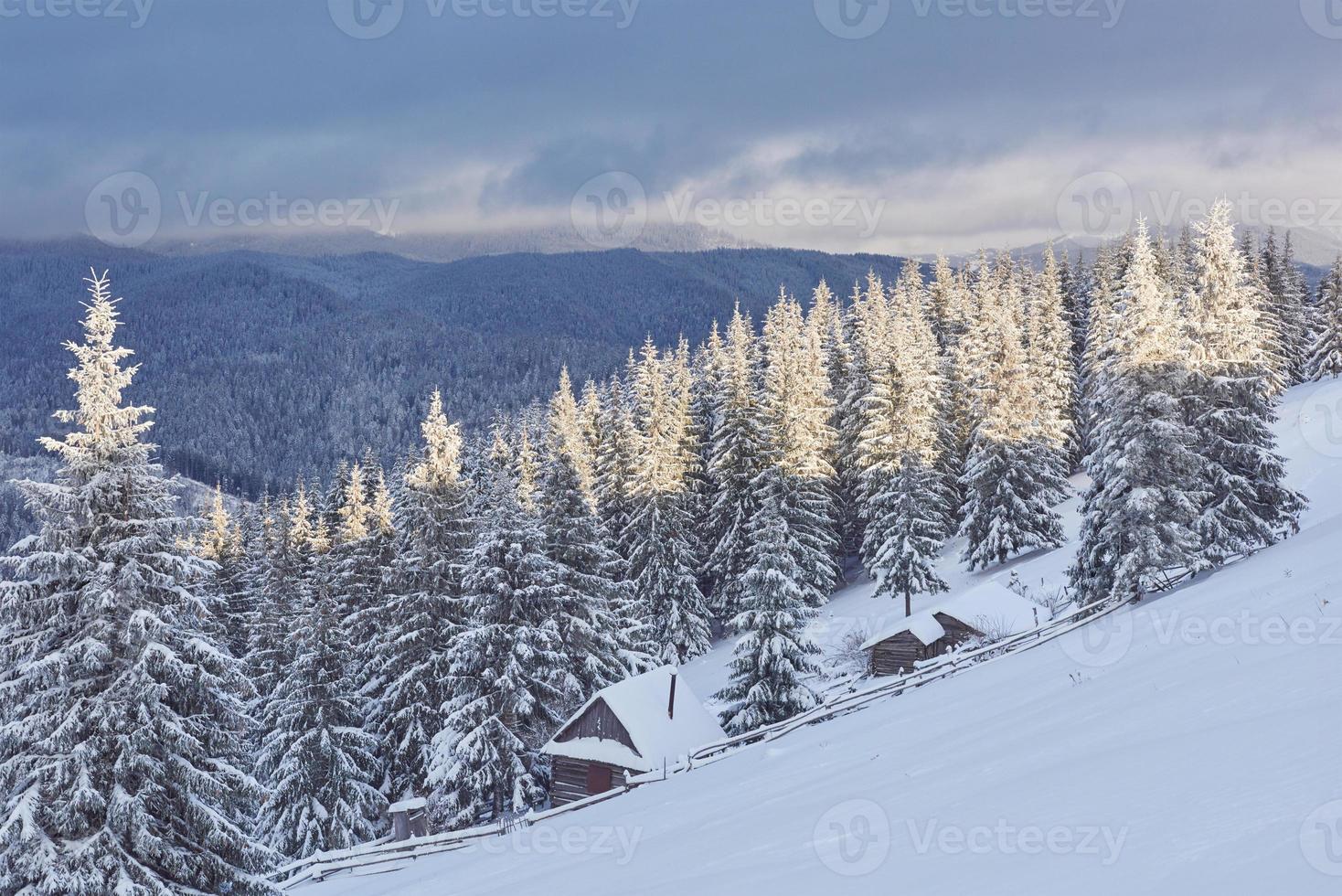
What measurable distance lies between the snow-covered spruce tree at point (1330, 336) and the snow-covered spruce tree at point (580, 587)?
56542 mm

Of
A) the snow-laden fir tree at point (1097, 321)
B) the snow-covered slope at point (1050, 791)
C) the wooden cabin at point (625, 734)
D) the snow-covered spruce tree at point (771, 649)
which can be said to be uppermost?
the snow-laden fir tree at point (1097, 321)

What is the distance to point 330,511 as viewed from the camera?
5756 cm

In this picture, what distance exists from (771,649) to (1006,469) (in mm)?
20687

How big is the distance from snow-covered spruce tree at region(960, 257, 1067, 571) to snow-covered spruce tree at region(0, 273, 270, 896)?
35587 millimetres

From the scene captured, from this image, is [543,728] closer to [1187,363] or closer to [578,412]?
[1187,363]

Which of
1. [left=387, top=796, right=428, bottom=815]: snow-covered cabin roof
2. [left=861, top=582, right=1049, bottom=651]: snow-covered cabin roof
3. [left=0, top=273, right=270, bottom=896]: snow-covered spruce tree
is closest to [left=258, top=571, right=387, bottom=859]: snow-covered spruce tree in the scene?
[left=387, top=796, right=428, bottom=815]: snow-covered cabin roof

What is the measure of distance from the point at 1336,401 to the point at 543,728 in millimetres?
47273

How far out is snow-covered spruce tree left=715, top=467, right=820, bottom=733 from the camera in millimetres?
29625

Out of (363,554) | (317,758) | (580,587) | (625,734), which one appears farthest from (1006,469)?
(317,758)

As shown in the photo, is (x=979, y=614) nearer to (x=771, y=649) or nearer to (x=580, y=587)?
(x=771, y=649)

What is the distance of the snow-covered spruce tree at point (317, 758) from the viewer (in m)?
30.0

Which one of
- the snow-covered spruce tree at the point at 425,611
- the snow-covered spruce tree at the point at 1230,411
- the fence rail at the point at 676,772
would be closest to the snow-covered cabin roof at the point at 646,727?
the fence rail at the point at 676,772

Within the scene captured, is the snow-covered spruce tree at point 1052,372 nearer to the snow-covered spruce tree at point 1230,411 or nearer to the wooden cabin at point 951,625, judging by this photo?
the wooden cabin at point 951,625

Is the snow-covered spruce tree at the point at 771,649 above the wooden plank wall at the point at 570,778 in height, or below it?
above
